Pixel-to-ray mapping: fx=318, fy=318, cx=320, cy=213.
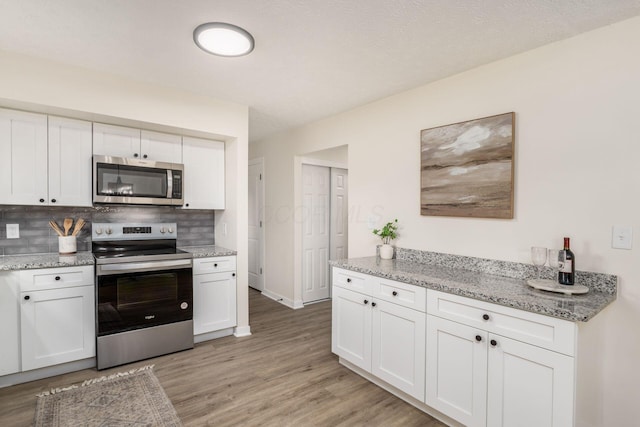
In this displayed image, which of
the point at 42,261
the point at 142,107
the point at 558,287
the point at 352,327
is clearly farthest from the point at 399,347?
the point at 142,107

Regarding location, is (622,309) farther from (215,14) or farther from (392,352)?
(215,14)

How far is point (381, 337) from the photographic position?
235 centimetres

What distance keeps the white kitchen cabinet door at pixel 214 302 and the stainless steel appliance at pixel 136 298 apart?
5.4 inches

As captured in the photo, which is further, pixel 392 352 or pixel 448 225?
pixel 448 225

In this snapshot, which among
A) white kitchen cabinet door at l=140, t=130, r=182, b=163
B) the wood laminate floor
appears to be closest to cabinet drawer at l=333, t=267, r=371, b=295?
the wood laminate floor

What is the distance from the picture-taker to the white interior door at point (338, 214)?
4.82 meters

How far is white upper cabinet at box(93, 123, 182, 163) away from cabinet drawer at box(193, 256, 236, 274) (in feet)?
3.49

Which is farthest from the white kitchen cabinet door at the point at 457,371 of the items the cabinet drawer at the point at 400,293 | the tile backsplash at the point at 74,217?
the tile backsplash at the point at 74,217

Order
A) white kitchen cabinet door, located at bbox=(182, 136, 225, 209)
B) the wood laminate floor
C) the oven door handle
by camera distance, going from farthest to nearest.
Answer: white kitchen cabinet door, located at bbox=(182, 136, 225, 209)
the oven door handle
the wood laminate floor

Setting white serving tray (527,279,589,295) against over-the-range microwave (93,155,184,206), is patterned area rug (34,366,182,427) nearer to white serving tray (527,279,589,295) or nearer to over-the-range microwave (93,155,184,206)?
over-the-range microwave (93,155,184,206)

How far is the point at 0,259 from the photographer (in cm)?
255

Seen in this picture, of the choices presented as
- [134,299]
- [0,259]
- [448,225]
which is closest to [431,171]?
[448,225]

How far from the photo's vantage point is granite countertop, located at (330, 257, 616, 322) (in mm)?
1512

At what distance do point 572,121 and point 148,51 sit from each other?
285 cm
